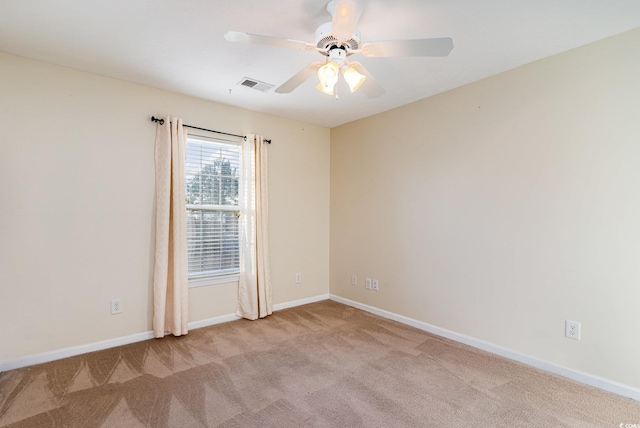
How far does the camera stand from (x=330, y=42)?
1.76m

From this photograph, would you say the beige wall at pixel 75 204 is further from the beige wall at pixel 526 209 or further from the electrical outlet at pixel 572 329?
the electrical outlet at pixel 572 329

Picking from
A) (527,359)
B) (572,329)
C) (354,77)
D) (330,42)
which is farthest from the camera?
(527,359)

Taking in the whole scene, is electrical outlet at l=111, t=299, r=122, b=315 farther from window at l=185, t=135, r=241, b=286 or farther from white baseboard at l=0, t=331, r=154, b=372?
window at l=185, t=135, r=241, b=286

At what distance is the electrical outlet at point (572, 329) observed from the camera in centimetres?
231

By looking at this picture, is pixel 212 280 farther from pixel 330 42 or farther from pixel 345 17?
pixel 345 17

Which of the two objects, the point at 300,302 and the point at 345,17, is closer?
the point at 345,17

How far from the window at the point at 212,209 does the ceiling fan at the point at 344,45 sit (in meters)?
1.81

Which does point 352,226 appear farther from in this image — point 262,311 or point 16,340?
point 16,340

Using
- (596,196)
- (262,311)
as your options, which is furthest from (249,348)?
(596,196)

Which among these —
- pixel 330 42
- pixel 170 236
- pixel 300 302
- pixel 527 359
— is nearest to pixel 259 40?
pixel 330 42

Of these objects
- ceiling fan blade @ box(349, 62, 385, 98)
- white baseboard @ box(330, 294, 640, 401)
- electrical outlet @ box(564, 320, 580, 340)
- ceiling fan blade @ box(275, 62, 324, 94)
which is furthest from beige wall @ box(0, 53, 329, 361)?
electrical outlet @ box(564, 320, 580, 340)

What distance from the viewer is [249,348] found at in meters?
2.82

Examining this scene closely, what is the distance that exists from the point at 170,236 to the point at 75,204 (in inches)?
31.7

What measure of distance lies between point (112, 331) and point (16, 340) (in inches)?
24.9
